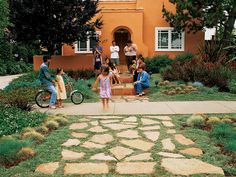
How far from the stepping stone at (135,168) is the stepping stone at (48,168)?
38.6 inches

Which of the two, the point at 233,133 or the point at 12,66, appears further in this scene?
the point at 12,66

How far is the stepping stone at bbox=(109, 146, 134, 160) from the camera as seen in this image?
6.42 m

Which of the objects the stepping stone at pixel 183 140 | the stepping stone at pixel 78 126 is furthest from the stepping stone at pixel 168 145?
the stepping stone at pixel 78 126

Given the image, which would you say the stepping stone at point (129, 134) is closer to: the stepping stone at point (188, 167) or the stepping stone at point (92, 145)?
the stepping stone at point (92, 145)

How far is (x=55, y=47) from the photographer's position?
68.0ft

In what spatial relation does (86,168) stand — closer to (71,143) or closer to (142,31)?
(71,143)

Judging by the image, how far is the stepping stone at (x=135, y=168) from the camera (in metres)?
5.66

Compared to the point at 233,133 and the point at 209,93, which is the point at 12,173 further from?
the point at 209,93

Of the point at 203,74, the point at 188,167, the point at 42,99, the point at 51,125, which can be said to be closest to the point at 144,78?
the point at 203,74

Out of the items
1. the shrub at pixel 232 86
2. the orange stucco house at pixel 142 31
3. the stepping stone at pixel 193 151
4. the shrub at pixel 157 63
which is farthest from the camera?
the orange stucco house at pixel 142 31

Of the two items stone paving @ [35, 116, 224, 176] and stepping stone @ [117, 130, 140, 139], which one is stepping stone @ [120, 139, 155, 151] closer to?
stone paving @ [35, 116, 224, 176]

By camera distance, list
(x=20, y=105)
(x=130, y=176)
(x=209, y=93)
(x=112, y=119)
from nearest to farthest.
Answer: (x=130, y=176) < (x=112, y=119) < (x=20, y=105) < (x=209, y=93)

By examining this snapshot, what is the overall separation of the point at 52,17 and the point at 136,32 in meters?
6.89

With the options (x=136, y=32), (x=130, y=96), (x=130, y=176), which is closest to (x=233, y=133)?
(x=130, y=176)
